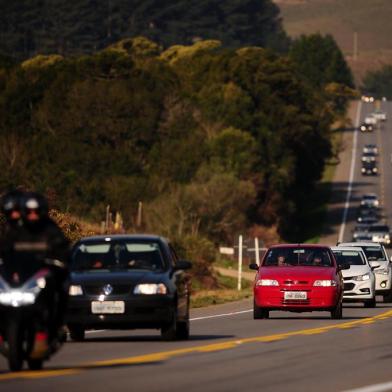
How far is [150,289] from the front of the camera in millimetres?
21969

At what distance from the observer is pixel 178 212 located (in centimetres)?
7688

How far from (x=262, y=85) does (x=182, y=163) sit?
15920 mm

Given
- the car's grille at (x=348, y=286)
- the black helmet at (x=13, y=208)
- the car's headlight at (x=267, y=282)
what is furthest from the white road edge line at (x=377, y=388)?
the car's grille at (x=348, y=286)

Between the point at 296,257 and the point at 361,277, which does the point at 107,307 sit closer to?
the point at 296,257

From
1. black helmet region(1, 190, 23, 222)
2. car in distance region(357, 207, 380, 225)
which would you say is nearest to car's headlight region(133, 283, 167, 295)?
black helmet region(1, 190, 23, 222)

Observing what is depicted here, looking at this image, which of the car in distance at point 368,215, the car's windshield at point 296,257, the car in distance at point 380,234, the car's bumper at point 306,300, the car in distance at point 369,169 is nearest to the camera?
the car's bumper at point 306,300

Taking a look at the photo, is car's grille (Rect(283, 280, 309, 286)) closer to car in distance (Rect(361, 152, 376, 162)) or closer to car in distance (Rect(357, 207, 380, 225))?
car in distance (Rect(357, 207, 380, 225))

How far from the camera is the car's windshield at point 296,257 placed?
103 ft

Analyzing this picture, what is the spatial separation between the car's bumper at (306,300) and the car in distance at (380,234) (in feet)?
205

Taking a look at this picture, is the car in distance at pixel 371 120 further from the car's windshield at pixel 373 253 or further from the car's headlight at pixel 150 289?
the car's headlight at pixel 150 289

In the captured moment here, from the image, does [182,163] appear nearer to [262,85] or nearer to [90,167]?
[90,167]

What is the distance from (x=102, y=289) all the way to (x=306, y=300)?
8.62m

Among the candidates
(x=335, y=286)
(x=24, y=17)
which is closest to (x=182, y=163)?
(x=335, y=286)

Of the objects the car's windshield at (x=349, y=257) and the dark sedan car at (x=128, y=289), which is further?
the car's windshield at (x=349, y=257)
